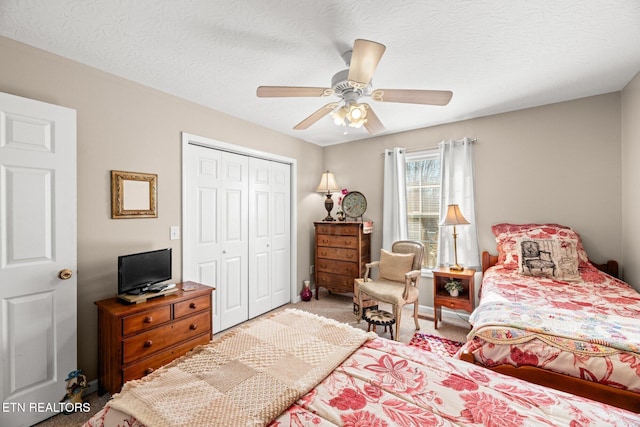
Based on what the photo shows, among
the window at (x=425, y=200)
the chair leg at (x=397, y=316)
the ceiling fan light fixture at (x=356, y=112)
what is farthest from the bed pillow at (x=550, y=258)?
the ceiling fan light fixture at (x=356, y=112)

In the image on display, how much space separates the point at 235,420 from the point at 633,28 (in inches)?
121

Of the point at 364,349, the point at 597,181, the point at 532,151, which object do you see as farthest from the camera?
the point at 532,151

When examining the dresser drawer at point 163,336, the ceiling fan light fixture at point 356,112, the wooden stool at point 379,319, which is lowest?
the wooden stool at point 379,319

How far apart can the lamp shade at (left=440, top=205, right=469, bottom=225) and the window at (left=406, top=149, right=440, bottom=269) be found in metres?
0.52

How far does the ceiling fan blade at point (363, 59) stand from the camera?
1386 mm

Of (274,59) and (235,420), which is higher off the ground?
(274,59)

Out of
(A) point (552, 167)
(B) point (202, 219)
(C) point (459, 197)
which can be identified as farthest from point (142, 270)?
(A) point (552, 167)

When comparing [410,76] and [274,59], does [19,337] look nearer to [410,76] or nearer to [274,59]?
[274,59]

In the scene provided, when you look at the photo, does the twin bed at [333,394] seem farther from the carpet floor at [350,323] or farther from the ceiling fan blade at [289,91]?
the ceiling fan blade at [289,91]

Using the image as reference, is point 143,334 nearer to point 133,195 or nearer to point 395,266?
point 133,195

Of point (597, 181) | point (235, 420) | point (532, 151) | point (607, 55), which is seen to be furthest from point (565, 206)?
point (235, 420)

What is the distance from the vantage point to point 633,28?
67.8 inches

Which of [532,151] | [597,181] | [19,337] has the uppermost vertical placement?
[532,151]

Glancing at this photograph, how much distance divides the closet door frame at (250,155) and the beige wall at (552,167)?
1.89 m
